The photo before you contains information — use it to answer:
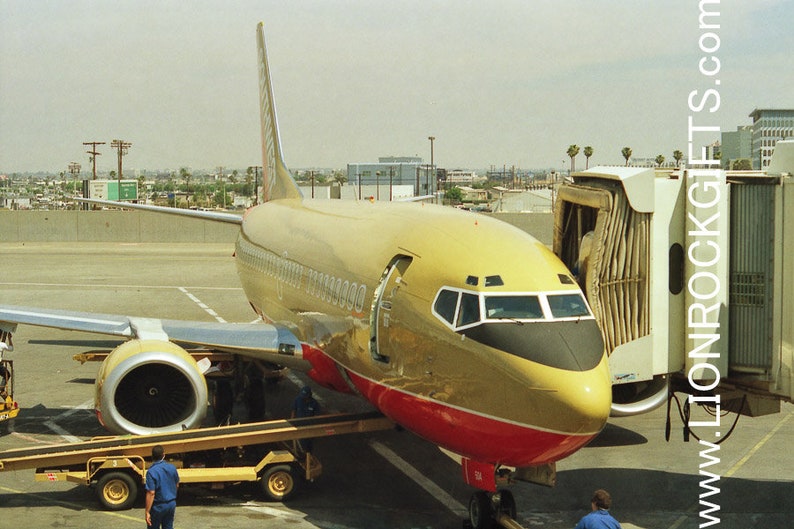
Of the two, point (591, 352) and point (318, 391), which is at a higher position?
point (591, 352)

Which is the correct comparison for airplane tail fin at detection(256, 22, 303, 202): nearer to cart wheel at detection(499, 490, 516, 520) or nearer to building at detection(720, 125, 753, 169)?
cart wheel at detection(499, 490, 516, 520)

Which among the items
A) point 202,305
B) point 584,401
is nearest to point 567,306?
point 584,401

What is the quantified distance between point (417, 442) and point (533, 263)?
766 cm

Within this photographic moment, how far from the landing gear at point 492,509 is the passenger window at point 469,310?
2843 mm

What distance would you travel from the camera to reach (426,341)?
13.3m

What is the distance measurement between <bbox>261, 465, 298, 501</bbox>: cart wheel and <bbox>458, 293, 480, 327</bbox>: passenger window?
5.26m

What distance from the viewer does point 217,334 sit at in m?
20.2

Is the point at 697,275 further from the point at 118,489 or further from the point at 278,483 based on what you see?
the point at 118,489

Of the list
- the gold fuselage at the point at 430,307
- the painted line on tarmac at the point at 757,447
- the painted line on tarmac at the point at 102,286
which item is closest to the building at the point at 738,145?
the painted line on tarmac at the point at 102,286

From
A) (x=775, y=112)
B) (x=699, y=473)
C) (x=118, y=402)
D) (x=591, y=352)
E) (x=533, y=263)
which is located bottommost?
(x=699, y=473)

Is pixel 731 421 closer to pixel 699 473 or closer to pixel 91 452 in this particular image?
pixel 699 473

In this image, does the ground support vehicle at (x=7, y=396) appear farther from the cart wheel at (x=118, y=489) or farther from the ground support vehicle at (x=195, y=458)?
Result: the cart wheel at (x=118, y=489)

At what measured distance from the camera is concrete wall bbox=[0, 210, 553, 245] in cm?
8431

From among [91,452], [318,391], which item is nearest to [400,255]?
[91,452]
